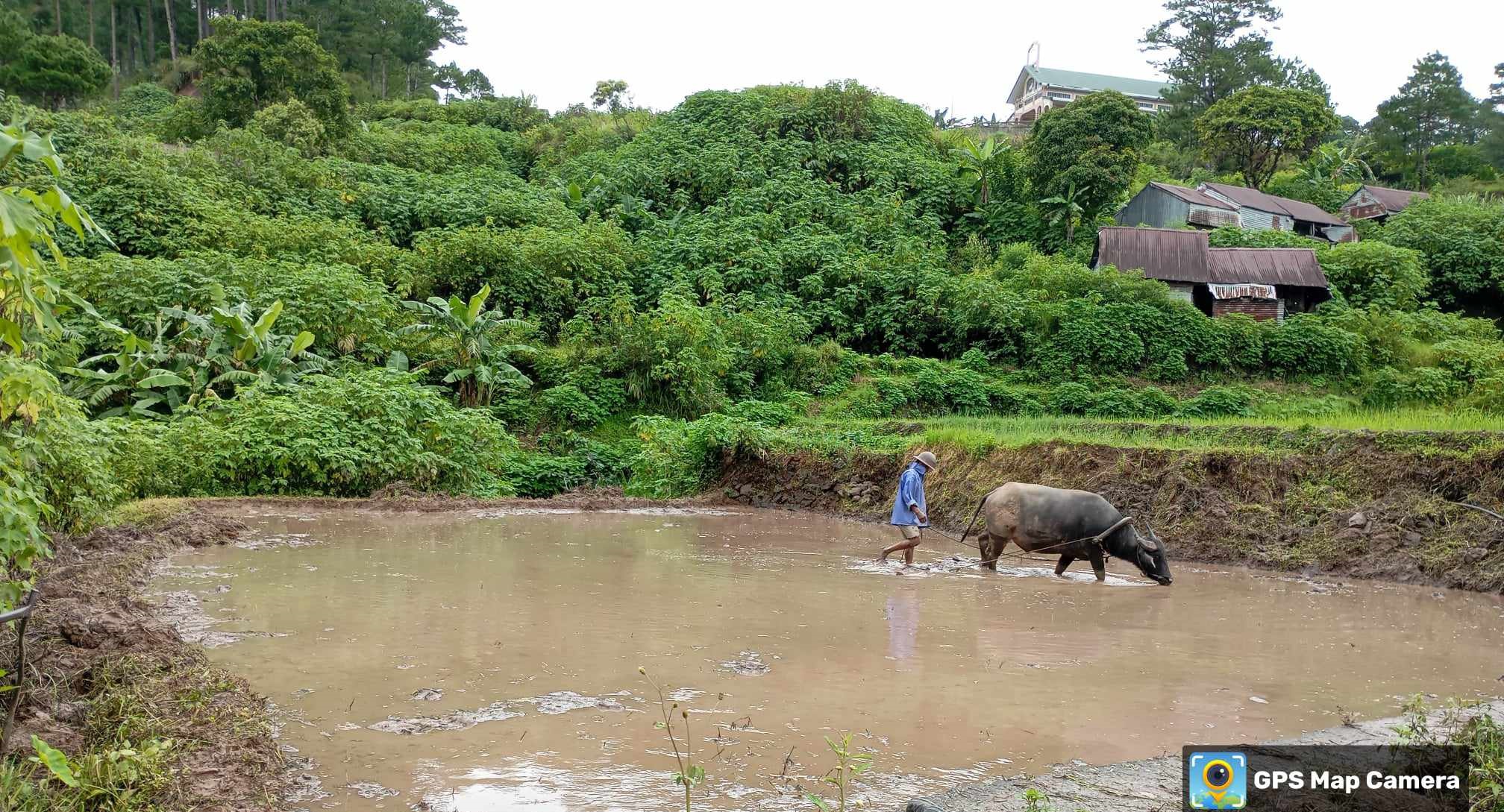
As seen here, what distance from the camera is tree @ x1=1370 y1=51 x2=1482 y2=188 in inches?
1943

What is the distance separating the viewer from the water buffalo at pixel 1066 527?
1062 cm

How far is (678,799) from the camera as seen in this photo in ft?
→ 15.7

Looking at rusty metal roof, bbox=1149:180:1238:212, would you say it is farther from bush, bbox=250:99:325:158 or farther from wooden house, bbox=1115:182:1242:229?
bush, bbox=250:99:325:158

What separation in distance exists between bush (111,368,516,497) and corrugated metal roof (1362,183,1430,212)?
34805mm

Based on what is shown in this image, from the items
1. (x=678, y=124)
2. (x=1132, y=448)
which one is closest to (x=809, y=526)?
(x=1132, y=448)

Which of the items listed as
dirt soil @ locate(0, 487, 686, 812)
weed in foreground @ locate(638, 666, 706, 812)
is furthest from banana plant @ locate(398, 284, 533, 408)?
weed in foreground @ locate(638, 666, 706, 812)

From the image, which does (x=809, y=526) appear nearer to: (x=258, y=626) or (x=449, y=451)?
(x=449, y=451)

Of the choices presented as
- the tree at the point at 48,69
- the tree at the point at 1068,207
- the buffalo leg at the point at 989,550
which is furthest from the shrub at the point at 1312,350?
the tree at the point at 48,69

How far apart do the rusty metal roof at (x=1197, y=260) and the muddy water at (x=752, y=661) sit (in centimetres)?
1854

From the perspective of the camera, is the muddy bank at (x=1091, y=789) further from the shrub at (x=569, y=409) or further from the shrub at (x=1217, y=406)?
the shrub at (x=1217, y=406)

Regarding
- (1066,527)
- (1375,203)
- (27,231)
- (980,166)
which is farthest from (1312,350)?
(27,231)

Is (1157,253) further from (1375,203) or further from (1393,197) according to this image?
(1393,197)

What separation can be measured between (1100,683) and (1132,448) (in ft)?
23.7

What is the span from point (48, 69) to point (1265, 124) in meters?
42.4
